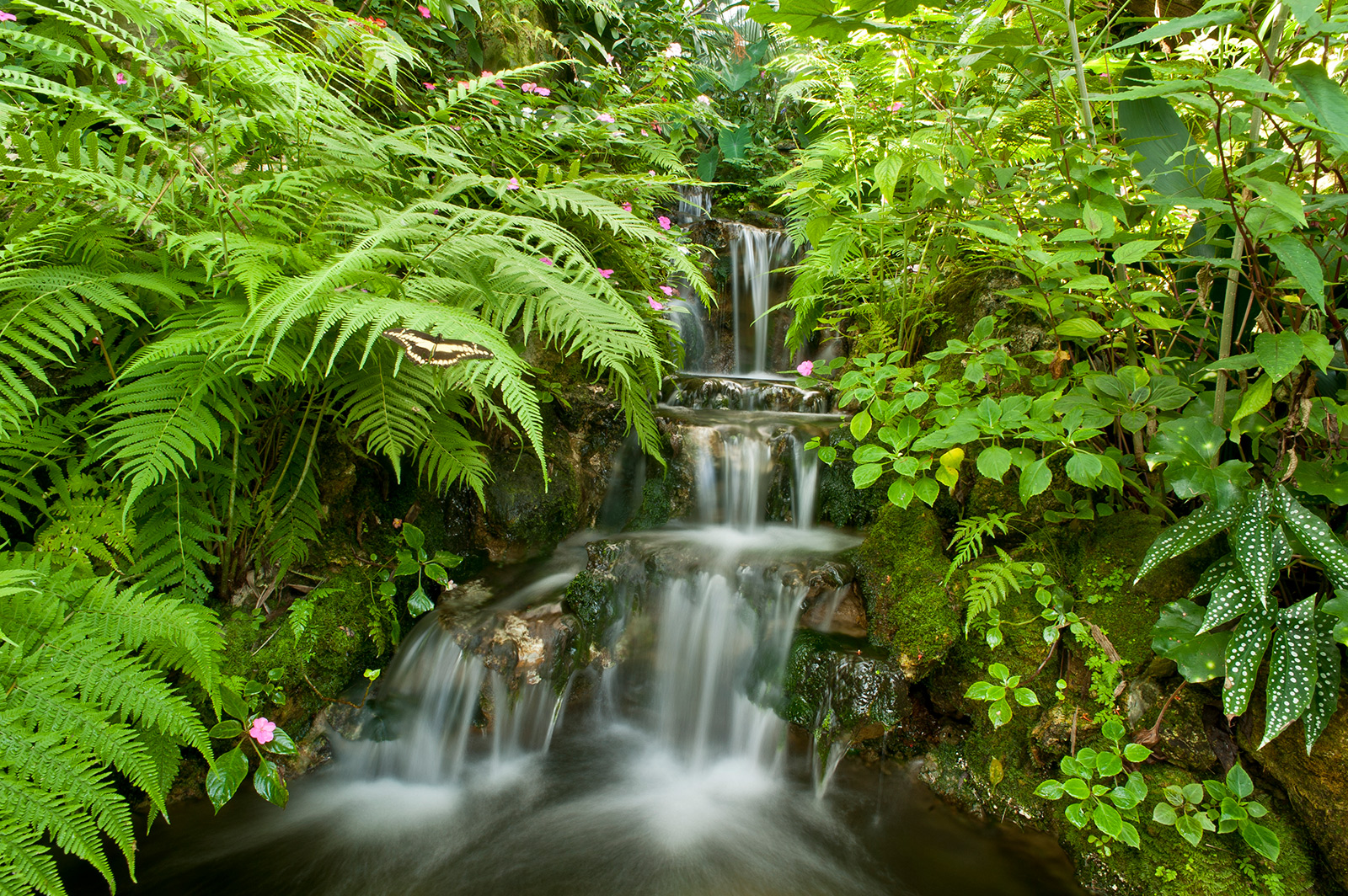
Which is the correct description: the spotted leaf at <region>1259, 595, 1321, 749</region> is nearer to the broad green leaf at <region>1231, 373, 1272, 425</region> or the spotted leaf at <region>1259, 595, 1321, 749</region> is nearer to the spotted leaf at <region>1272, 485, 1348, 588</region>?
the spotted leaf at <region>1272, 485, 1348, 588</region>

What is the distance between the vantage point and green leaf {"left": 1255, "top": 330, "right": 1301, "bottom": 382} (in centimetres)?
128

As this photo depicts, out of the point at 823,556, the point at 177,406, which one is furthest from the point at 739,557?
the point at 177,406

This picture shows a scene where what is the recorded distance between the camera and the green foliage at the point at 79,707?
123 centimetres

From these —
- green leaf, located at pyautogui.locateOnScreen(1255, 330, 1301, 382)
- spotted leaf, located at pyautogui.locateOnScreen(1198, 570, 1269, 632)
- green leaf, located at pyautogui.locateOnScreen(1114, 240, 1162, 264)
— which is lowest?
spotted leaf, located at pyautogui.locateOnScreen(1198, 570, 1269, 632)

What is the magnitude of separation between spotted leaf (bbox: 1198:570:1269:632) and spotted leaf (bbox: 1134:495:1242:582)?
113 mm

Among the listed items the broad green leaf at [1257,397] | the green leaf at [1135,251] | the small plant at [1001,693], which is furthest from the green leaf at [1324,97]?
the small plant at [1001,693]

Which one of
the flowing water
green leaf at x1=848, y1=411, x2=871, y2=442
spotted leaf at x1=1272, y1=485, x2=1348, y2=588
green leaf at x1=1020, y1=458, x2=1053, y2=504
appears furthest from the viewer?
green leaf at x1=848, y1=411, x2=871, y2=442

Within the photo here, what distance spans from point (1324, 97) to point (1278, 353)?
505 millimetres

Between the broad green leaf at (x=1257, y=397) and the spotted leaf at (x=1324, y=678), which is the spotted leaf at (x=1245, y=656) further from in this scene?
the broad green leaf at (x=1257, y=397)

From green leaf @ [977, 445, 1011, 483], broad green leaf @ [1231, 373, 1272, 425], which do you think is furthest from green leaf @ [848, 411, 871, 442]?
broad green leaf @ [1231, 373, 1272, 425]

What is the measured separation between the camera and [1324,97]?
1082 millimetres

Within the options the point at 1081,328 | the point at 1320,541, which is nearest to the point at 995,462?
the point at 1081,328

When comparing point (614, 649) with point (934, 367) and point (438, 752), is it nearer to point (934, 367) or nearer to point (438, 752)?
point (438, 752)

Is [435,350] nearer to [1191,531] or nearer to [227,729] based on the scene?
[227,729]
